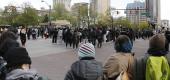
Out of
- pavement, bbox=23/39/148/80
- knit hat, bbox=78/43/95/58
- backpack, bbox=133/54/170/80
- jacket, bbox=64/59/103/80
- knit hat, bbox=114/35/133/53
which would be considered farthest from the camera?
pavement, bbox=23/39/148/80

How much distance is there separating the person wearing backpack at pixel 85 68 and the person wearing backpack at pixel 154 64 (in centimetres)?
117

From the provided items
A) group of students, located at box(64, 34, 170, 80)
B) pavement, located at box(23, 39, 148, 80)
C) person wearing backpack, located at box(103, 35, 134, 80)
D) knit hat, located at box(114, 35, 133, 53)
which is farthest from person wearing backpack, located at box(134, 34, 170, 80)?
pavement, located at box(23, 39, 148, 80)

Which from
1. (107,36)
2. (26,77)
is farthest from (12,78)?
(107,36)

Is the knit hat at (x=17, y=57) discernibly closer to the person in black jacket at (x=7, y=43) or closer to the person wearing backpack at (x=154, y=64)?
the person wearing backpack at (x=154, y=64)

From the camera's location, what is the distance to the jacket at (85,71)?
218 inches

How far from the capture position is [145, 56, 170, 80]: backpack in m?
6.68

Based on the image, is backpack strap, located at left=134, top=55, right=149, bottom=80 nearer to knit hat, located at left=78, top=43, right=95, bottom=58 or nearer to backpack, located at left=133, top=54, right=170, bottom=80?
backpack, located at left=133, top=54, right=170, bottom=80

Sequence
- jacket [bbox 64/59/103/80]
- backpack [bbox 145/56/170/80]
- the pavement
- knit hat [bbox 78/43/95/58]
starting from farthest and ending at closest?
the pavement
backpack [bbox 145/56/170/80]
knit hat [bbox 78/43/95/58]
jacket [bbox 64/59/103/80]

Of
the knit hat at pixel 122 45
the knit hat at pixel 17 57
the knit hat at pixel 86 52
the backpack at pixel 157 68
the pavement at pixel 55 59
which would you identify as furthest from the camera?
the pavement at pixel 55 59

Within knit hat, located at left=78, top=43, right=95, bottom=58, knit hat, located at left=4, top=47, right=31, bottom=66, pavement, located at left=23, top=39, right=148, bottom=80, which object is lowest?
pavement, located at left=23, top=39, right=148, bottom=80

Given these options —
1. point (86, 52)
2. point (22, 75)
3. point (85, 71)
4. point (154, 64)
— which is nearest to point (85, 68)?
point (85, 71)

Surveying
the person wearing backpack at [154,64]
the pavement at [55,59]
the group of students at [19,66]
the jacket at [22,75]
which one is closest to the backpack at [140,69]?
the person wearing backpack at [154,64]

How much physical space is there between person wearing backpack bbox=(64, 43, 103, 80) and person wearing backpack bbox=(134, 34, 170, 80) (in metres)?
1.17

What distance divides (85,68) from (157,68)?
1.42 m
